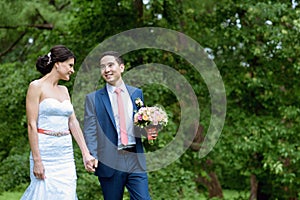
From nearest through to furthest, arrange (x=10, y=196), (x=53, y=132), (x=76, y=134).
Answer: (x=53, y=132) → (x=76, y=134) → (x=10, y=196)

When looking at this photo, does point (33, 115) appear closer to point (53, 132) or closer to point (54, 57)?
point (53, 132)

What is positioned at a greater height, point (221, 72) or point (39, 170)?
point (221, 72)

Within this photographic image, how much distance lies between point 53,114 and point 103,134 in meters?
0.49

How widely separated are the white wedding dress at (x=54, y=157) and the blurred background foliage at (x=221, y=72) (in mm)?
3685

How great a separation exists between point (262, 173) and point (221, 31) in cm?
244

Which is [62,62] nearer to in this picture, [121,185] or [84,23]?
[121,185]

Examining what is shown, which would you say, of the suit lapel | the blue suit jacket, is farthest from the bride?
the suit lapel

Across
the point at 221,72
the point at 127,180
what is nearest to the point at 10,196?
the point at 221,72

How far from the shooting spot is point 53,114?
458 cm

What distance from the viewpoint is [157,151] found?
27.1ft

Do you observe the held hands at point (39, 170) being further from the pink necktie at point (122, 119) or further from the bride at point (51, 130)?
the pink necktie at point (122, 119)

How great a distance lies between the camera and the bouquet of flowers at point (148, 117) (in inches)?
191

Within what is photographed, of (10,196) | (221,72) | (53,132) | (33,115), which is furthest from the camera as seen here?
(221,72)

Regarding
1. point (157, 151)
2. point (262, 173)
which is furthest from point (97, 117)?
point (262, 173)
